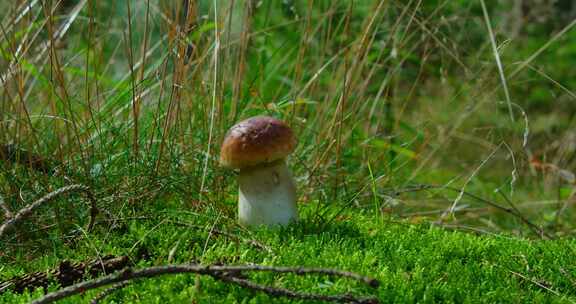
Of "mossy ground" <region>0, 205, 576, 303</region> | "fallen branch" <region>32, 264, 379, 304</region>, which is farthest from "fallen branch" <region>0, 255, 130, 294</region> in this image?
"fallen branch" <region>32, 264, 379, 304</region>

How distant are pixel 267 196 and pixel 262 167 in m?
0.11

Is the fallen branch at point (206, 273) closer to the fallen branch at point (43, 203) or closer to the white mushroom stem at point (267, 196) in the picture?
the fallen branch at point (43, 203)

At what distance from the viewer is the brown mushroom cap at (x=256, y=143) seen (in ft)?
6.72

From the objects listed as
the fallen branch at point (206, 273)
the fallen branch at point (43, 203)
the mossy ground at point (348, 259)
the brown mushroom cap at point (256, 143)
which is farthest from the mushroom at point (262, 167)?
the fallen branch at point (206, 273)

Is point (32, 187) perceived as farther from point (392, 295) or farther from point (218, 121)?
point (392, 295)

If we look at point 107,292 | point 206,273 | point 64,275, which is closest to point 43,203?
point 64,275

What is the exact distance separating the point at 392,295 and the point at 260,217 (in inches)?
29.3

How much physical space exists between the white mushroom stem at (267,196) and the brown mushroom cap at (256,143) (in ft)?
0.31

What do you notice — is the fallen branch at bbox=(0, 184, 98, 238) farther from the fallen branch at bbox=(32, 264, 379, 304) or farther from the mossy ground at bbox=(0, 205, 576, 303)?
the fallen branch at bbox=(32, 264, 379, 304)

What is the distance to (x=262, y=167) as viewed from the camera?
86.4 inches

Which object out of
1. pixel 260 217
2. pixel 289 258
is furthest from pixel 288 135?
pixel 289 258

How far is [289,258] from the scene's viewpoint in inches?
70.7

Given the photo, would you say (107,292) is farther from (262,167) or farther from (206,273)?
(262,167)

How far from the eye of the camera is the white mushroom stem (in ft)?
7.13
